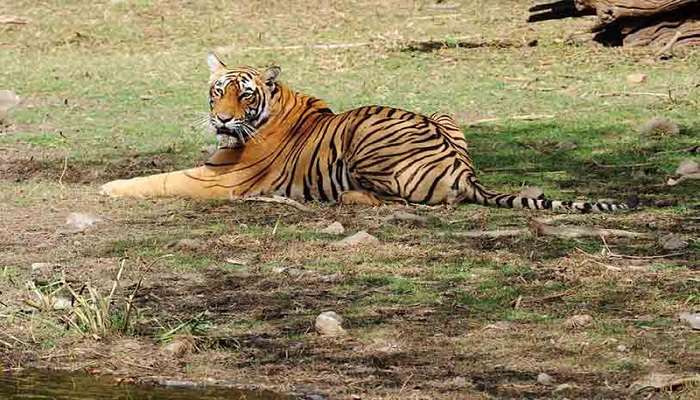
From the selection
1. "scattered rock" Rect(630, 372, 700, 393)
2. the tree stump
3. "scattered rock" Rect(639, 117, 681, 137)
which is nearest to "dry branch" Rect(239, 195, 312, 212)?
"scattered rock" Rect(639, 117, 681, 137)

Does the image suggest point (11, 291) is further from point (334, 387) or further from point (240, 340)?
point (334, 387)

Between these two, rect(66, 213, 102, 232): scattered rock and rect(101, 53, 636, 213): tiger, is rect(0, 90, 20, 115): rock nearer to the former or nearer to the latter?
rect(101, 53, 636, 213): tiger

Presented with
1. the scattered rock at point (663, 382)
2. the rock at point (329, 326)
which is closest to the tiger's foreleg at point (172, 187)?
the rock at point (329, 326)

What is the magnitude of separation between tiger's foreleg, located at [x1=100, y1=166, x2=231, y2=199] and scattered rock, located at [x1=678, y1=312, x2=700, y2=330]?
3428 mm

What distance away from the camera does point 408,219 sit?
728 cm

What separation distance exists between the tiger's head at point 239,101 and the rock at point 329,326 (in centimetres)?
302

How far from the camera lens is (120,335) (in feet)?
17.3

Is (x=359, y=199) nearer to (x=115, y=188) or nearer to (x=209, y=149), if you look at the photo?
(x=115, y=188)

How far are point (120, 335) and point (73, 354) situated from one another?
A: 189 millimetres

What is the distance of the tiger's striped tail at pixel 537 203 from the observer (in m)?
7.34

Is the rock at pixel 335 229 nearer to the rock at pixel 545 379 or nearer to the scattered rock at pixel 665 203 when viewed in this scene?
the scattered rock at pixel 665 203

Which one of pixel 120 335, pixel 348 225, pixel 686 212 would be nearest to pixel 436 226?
pixel 348 225

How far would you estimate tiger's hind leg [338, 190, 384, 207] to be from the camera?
25.4 ft

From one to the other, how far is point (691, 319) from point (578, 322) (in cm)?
39
